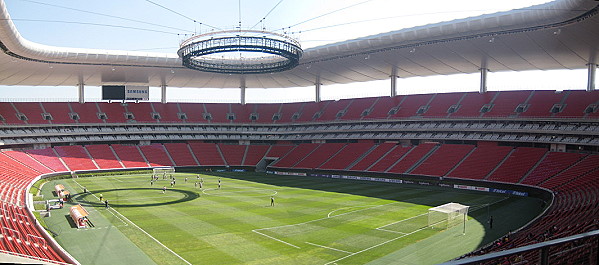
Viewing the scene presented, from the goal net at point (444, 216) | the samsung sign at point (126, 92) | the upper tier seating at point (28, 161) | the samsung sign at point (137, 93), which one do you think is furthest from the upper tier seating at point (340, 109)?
the goal net at point (444, 216)

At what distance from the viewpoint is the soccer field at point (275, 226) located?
20844 mm

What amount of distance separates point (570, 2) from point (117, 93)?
227 feet

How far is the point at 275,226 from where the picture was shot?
88.9 feet

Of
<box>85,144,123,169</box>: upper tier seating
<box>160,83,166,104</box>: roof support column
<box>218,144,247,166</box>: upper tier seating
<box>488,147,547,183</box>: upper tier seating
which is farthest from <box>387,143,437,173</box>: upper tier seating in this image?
<box>160,83,166,104</box>: roof support column

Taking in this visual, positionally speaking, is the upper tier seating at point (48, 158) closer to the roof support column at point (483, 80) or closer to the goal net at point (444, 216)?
the goal net at point (444, 216)

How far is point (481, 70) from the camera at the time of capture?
5728cm

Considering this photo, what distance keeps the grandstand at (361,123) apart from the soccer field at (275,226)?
10.2 ft

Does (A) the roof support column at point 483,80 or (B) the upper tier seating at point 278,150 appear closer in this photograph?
(A) the roof support column at point 483,80

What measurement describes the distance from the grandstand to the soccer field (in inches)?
123

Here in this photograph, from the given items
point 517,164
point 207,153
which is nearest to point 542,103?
point 517,164

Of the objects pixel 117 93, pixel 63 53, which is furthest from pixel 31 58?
pixel 117 93

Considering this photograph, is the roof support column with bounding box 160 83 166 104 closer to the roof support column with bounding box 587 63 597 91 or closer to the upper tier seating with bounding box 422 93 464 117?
the upper tier seating with bounding box 422 93 464 117

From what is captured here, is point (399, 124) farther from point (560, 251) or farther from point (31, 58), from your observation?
point (560, 251)

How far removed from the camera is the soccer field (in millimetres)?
20844
